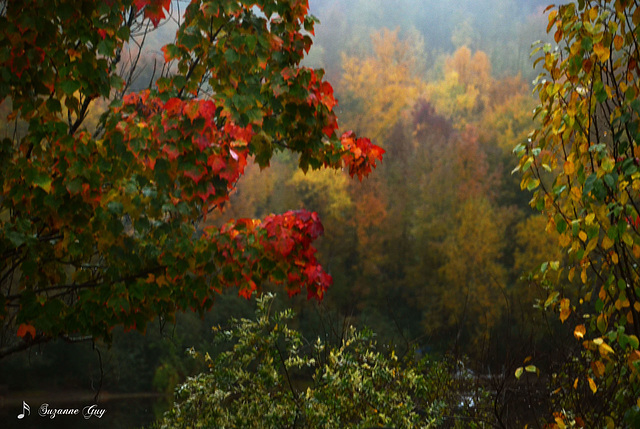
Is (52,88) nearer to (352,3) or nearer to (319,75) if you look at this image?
(319,75)

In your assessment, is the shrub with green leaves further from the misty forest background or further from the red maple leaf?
the misty forest background

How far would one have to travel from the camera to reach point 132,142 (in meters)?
2.04

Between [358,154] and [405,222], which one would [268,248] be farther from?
[405,222]

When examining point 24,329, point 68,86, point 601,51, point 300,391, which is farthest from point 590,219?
point 300,391

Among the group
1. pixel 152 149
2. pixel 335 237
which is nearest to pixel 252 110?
pixel 152 149

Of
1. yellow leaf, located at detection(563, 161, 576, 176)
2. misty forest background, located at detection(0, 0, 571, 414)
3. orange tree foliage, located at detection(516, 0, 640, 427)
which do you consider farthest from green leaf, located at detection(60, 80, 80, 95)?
misty forest background, located at detection(0, 0, 571, 414)

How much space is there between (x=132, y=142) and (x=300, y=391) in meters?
2.28

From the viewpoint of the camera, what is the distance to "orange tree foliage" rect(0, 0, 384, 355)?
199 cm

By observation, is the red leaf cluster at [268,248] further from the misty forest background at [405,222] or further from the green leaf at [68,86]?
the misty forest background at [405,222]

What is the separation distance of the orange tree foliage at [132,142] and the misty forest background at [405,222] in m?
10.3

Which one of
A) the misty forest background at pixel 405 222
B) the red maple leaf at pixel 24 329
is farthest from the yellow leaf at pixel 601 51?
the misty forest background at pixel 405 222

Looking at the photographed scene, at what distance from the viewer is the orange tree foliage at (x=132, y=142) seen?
1.99 m

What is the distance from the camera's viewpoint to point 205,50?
88.3 inches

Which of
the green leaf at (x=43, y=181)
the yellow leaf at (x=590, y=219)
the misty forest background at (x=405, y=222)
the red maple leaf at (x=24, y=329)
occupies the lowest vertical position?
the red maple leaf at (x=24, y=329)
